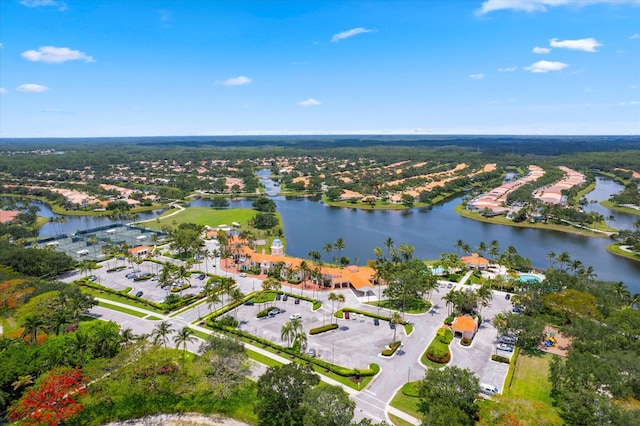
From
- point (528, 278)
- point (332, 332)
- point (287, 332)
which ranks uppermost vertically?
point (287, 332)

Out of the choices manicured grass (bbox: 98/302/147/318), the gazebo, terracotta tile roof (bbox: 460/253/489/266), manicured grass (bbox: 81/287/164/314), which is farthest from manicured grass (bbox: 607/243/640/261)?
manicured grass (bbox: 98/302/147/318)

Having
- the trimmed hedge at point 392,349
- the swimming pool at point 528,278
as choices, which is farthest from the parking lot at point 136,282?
the swimming pool at point 528,278

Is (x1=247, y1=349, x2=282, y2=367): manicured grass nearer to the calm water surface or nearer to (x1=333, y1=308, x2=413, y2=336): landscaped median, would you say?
(x1=333, y1=308, x2=413, y2=336): landscaped median

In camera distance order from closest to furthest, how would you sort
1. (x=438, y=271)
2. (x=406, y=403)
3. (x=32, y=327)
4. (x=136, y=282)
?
1. (x=406, y=403)
2. (x=32, y=327)
3. (x=136, y=282)
4. (x=438, y=271)

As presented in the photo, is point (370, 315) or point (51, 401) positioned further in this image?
point (370, 315)

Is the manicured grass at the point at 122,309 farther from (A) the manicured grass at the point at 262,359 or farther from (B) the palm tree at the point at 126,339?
(A) the manicured grass at the point at 262,359

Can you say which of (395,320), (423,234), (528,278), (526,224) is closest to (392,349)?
(395,320)

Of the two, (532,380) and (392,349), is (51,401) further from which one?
(532,380)

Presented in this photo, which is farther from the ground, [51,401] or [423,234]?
[51,401]
